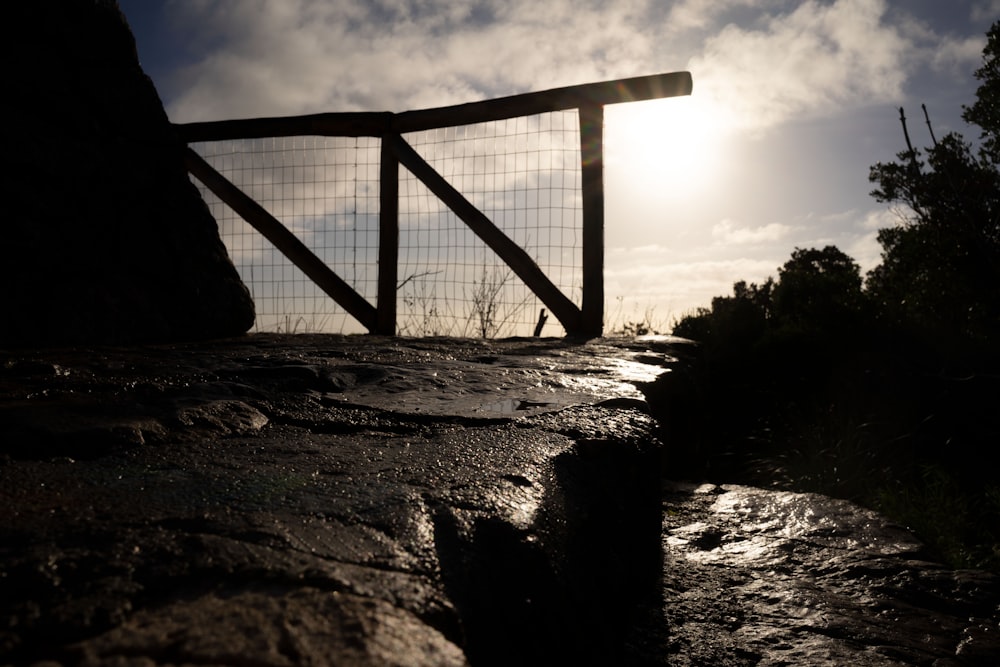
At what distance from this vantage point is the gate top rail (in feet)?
15.7

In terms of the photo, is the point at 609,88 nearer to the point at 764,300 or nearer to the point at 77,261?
the point at 77,261

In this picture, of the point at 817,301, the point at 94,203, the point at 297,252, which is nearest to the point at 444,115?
the point at 297,252

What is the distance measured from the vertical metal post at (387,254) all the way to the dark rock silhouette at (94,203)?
4.69 feet

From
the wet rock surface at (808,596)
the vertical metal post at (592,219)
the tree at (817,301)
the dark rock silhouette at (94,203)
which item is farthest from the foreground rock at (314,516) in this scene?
the tree at (817,301)

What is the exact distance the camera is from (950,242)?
754cm

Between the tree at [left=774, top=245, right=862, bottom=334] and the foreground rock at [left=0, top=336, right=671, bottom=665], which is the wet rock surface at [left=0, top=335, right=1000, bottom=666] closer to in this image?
the foreground rock at [left=0, top=336, right=671, bottom=665]

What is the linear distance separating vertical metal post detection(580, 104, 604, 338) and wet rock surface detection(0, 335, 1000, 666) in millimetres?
1899

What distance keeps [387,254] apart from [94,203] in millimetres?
2210

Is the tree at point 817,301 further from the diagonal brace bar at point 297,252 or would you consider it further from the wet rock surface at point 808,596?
the wet rock surface at point 808,596

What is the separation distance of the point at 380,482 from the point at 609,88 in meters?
4.09

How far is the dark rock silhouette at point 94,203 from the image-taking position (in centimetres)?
316

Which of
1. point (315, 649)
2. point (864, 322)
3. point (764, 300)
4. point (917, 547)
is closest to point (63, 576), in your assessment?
point (315, 649)

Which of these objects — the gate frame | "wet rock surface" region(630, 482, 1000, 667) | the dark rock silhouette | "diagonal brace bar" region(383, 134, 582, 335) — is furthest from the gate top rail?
"wet rock surface" region(630, 482, 1000, 667)

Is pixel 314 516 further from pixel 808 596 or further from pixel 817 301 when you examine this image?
pixel 817 301
